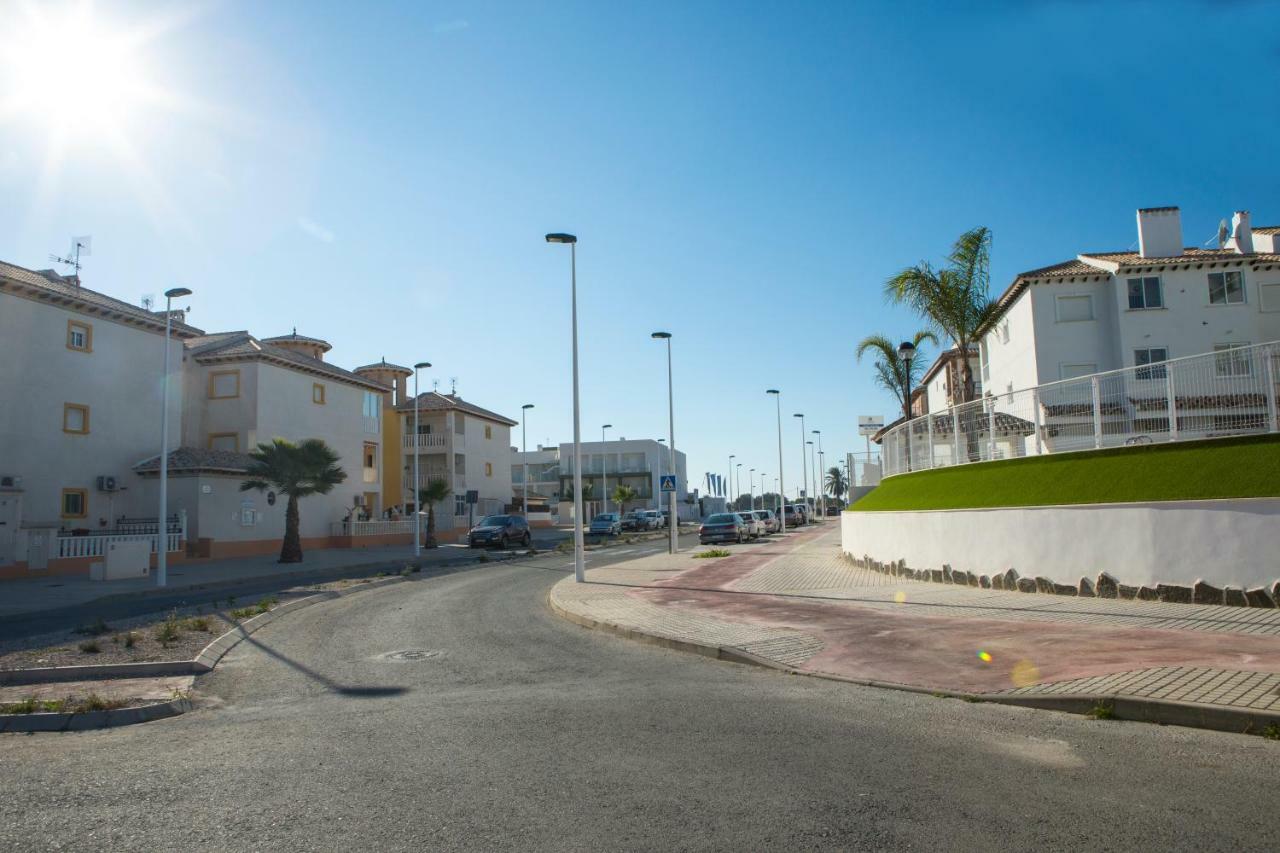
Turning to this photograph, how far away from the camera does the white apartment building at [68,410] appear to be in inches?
1217

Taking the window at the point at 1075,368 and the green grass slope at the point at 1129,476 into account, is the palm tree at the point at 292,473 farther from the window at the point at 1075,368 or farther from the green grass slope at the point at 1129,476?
the window at the point at 1075,368

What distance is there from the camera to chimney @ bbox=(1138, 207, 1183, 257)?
3497 centimetres

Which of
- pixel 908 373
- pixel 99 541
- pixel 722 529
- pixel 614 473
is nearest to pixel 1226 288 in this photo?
pixel 908 373

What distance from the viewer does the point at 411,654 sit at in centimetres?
1162

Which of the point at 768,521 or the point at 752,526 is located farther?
the point at 768,521

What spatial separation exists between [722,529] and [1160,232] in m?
22.7

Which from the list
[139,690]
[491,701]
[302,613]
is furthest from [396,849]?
[302,613]

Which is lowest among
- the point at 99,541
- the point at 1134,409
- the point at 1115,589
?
the point at 1115,589

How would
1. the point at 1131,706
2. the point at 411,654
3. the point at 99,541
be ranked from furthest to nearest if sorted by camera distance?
the point at 99,541 < the point at 411,654 < the point at 1131,706

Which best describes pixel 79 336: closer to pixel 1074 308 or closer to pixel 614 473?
pixel 1074 308

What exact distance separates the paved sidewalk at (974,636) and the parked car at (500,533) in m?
25.5

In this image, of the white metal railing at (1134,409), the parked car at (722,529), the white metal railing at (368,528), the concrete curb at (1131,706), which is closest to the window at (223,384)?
the white metal railing at (368,528)

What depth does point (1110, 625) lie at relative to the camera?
1100 centimetres

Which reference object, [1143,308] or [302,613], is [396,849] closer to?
[302,613]
